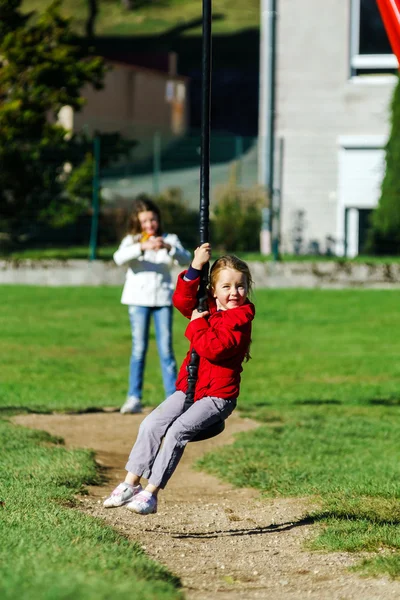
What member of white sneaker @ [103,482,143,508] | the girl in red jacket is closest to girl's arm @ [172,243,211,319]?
the girl in red jacket

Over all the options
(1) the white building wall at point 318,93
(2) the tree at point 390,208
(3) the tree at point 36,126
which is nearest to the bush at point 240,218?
(1) the white building wall at point 318,93

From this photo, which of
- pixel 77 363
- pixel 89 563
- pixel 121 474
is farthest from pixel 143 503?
pixel 77 363

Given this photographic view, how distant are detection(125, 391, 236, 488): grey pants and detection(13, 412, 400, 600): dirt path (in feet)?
1.08

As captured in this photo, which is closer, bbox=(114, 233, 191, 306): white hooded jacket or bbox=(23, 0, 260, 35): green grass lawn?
bbox=(114, 233, 191, 306): white hooded jacket

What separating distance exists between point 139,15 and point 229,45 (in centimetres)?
611

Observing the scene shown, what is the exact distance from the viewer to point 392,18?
22.7 ft

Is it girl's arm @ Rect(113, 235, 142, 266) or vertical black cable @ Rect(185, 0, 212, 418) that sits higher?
vertical black cable @ Rect(185, 0, 212, 418)

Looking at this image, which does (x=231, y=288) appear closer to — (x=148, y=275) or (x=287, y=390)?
(x=148, y=275)

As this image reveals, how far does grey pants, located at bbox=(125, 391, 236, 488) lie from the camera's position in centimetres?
586

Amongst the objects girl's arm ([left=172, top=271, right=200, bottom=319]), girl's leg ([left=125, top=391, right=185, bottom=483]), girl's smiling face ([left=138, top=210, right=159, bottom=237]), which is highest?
girl's smiling face ([left=138, top=210, right=159, bottom=237])

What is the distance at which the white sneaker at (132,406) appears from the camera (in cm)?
985

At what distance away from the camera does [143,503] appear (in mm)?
5809

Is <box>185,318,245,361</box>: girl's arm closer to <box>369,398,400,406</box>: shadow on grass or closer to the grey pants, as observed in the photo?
the grey pants

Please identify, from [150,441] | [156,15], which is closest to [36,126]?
[150,441]
